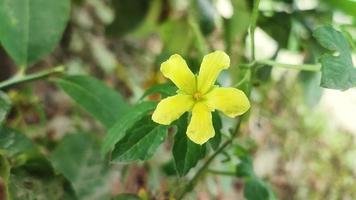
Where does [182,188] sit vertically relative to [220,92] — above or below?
below

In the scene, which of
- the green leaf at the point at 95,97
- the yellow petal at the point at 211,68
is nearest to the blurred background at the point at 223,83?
the green leaf at the point at 95,97

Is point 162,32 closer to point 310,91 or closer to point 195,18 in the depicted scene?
point 195,18

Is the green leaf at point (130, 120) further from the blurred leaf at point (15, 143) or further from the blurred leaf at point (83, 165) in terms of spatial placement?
the blurred leaf at point (83, 165)

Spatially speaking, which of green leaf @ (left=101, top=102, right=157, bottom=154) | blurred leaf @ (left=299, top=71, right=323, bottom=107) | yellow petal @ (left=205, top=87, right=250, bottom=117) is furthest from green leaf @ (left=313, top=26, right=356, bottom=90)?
blurred leaf @ (left=299, top=71, right=323, bottom=107)

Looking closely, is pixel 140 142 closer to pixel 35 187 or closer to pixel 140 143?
pixel 140 143

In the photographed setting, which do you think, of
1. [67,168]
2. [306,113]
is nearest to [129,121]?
[67,168]

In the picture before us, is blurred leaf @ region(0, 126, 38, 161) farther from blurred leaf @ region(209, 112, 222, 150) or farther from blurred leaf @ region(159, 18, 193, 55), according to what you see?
blurred leaf @ region(159, 18, 193, 55)

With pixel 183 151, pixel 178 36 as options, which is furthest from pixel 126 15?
pixel 183 151
